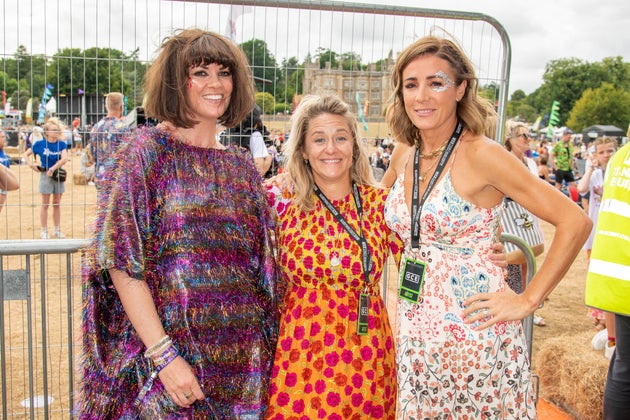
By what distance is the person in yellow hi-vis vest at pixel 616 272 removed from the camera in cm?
294

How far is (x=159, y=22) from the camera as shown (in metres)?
3.63

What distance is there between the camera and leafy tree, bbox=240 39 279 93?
372 centimetres

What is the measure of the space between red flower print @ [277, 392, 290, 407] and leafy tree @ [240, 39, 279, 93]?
221cm

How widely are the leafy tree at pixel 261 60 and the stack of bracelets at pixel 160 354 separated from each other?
2234mm

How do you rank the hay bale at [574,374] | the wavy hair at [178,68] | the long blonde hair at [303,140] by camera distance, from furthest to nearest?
the hay bale at [574,374], the long blonde hair at [303,140], the wavy hair at [178,68]

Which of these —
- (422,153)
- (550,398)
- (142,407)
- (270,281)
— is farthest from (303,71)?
(550,398)

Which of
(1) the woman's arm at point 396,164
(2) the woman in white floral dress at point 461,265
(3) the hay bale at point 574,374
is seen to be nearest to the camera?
(2) the woman in white floral dress at point 461,265

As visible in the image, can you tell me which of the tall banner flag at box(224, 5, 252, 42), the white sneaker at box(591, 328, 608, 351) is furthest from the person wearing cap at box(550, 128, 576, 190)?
the tall banner flag at box(224, 5, 252, 42)

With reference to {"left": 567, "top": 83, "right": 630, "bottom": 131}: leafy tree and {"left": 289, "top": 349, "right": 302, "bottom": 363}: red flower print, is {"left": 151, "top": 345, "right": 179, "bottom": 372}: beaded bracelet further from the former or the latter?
{"left": 567, "top": 83, "right": 630, "bottom": 131}: leafy tree

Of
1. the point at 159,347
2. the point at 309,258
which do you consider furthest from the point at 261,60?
the point at 159,347

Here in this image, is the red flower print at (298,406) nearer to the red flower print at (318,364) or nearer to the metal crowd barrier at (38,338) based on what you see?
the red flower print at (318,364)

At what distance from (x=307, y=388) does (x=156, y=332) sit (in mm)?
732

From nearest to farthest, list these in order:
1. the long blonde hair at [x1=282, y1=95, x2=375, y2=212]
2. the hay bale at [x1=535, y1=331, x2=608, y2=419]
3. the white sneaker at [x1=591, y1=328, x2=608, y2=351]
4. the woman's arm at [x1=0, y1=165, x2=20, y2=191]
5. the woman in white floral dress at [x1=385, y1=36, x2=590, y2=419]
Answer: the woman in white floral dress at [x1=385, y1=36, x2=590, y2=419]
the long blonde hair at [x1=282, y1=95, x2=375, y2=212]
the hay bale at [x1=535, y1=331, x2=608, y2=419]
the woman's arm at [x1=0, y1=165, x2=20, y2=191]
the white sneaker at [x1=591, y1=328, x2=608, y2=351]

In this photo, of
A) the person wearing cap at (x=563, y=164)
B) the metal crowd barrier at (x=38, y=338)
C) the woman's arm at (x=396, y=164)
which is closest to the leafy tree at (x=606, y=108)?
the person wearing cap at (x=563, y=164)
